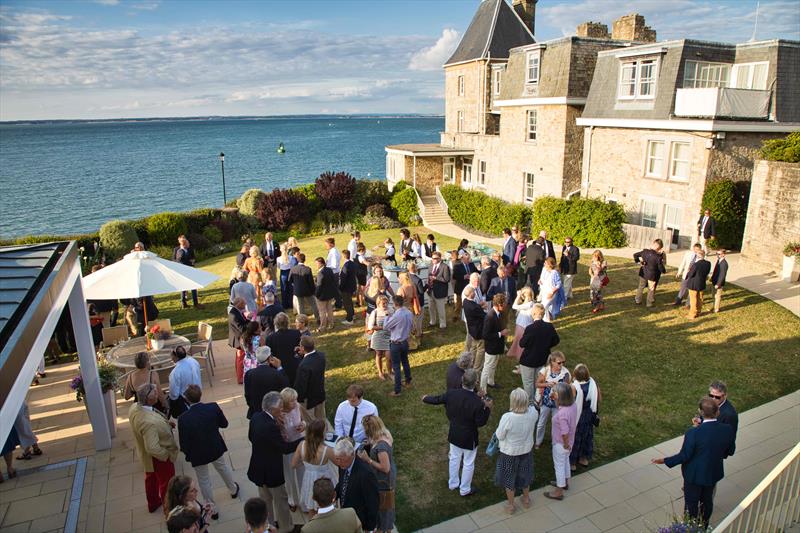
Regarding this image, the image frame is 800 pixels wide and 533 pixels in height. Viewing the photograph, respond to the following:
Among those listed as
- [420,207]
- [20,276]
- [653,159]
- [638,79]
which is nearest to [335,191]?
[420,207]

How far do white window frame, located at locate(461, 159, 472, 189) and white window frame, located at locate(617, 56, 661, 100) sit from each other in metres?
12.7

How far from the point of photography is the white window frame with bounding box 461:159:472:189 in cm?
3362

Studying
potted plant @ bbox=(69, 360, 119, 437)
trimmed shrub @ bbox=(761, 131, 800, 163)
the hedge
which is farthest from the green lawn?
the hedge

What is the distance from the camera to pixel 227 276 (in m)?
18.9

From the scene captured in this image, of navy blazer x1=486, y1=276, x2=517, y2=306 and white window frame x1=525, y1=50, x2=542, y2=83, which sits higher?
white window frame x1=525, y1=50, x2=542, y2=83

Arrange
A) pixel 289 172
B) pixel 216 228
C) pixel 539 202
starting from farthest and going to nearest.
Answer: pixel 289 172 < pixel 216 228 < pixel 539 202

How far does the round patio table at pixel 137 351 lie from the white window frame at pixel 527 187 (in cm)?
2147

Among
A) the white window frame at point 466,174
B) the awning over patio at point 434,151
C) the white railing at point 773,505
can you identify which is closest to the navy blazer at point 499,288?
the white railing at point 773,505

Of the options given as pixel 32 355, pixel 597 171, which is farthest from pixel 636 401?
pixel 597 171

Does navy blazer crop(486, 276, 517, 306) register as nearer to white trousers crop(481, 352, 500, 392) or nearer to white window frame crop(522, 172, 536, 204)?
white trousers crop(481, 352, 500, 392)

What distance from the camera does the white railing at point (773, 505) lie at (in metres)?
4.68

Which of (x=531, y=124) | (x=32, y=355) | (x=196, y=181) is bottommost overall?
(x=196, y=181)

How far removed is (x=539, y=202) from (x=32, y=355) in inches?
822

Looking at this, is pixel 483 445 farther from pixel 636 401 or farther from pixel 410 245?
pixel 410 245
